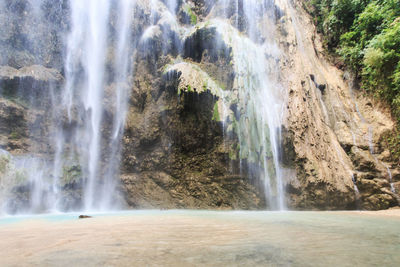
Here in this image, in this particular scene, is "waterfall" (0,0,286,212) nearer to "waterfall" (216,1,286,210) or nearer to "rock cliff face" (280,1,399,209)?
"waterfall" (216,1,286,210)

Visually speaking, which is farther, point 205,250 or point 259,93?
point 259,93

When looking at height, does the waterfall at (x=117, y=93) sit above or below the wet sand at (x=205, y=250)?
above

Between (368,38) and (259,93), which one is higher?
(368,38)

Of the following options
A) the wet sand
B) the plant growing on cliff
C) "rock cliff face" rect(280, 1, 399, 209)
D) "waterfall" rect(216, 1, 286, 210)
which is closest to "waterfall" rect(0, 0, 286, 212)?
"waterfall" rect(216, 1, 286, 210)

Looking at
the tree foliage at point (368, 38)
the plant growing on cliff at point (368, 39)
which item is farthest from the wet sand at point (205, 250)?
the tree foliage at point (368, 38)

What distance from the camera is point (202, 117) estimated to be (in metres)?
8.52

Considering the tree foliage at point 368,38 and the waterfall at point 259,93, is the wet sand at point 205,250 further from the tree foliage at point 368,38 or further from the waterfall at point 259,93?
the tree foliage at point 368,38

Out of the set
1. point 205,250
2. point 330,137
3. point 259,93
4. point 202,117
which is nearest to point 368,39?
point 330,137

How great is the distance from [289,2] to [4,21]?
1142 cm

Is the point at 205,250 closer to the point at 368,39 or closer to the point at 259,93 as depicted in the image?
the point at 259,93

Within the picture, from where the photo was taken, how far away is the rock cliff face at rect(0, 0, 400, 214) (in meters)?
7.77

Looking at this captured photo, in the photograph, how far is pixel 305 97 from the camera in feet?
28.9

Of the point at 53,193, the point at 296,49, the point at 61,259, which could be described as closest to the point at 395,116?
the point at 296,49

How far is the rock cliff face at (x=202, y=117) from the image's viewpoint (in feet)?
25.5
